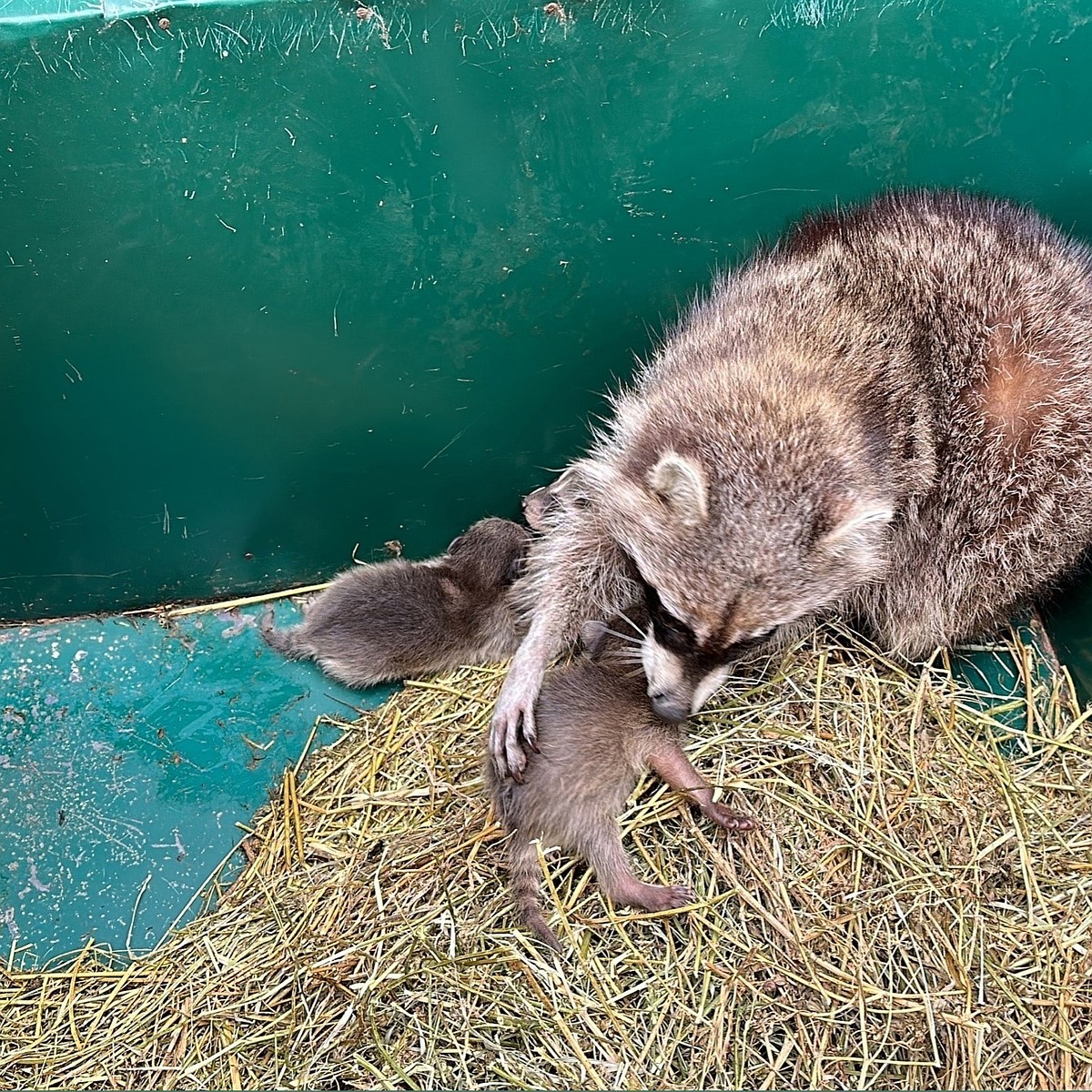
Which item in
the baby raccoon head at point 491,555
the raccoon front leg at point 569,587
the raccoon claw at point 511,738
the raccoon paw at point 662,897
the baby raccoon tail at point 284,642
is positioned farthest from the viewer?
the baby raccoon tail at point 284,642

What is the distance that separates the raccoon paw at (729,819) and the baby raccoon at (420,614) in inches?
41.9

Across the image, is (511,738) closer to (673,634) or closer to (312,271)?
(673,634)

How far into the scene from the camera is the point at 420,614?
3408 millimetres

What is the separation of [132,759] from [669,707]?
2043 millimetres

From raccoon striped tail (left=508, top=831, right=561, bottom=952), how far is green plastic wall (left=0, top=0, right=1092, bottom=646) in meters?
1.47

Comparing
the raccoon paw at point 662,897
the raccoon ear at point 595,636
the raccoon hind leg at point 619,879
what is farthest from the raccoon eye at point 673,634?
the raccoon paw at point 662,897

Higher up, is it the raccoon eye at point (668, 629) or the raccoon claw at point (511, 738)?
the raccoon eye at point (668, 629)

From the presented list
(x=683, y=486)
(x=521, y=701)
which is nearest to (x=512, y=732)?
(x=521, y=701)

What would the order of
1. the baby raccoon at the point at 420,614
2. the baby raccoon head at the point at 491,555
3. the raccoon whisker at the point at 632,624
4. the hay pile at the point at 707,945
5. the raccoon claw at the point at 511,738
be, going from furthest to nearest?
the baby raccoon head at the point at 491,555
the baby raccoon at the point at 420,614
the raccoon whisker at the point at 632,624
the raccoon claw at the point at 511,738
the hay pile at the point at 707,945

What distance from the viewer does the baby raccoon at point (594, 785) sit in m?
2.78

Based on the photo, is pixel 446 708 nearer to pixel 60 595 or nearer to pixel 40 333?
pixel 60 595

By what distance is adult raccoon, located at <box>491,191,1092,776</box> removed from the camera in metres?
2.80

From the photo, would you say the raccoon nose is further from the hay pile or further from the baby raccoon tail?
the baby raccoon tail

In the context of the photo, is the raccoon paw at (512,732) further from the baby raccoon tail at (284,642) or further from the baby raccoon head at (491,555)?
the baby raccoon tail at (284,642)
